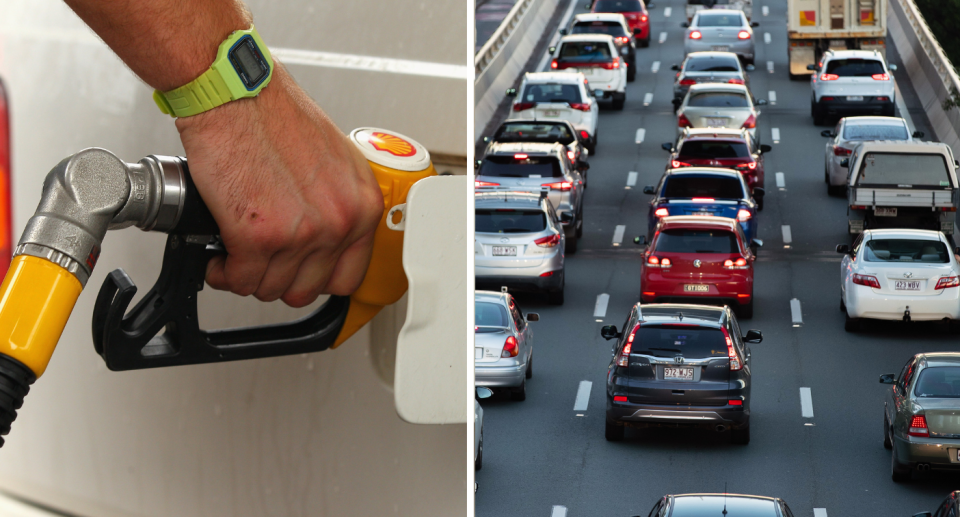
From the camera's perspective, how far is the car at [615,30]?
47094mm

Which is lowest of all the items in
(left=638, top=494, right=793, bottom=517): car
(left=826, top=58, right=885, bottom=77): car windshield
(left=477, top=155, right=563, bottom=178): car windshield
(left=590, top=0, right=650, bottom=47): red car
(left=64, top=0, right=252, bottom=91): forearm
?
(left=590, top=0, right=650, bottom=47): red car

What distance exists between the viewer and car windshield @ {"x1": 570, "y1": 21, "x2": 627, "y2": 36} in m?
48.6

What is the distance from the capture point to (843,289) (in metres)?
23.0

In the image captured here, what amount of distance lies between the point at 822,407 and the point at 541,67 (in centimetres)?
3040

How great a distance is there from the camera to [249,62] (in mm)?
1908

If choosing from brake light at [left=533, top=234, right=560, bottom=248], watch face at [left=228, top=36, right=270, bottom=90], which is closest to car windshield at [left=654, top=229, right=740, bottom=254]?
brake light at [left=533, top=234, right=560, bottom=248]

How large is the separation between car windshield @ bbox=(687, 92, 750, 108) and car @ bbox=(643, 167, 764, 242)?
886 cm

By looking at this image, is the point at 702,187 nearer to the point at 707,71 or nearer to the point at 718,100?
the point at 718,100

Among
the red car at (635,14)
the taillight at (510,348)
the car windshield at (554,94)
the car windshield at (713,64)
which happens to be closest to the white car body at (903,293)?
the taillight at (510,348)

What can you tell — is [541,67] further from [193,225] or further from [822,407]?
[193,225]

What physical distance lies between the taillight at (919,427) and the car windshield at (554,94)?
20.9 m

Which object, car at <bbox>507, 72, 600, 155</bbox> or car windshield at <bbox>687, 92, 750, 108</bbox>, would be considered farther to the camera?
car windshield at <bbox>687, 92, 750, 108</bbox>

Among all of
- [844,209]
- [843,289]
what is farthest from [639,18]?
[843,289]

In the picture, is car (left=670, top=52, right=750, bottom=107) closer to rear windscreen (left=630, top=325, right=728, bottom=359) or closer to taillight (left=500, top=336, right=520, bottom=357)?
taillight (left=500, top=336, right=520, bottom=357)
